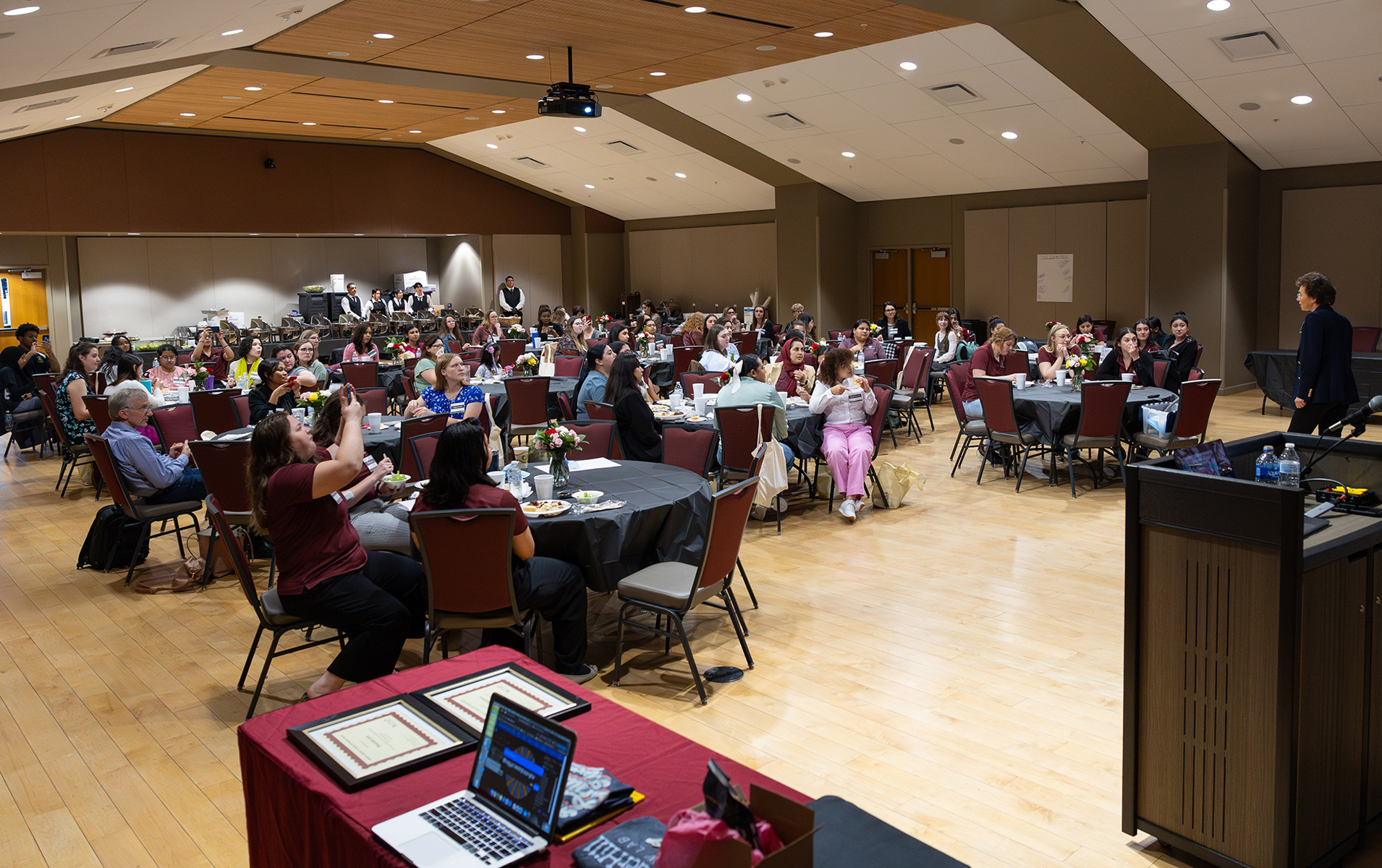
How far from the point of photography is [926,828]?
3303 millimetres

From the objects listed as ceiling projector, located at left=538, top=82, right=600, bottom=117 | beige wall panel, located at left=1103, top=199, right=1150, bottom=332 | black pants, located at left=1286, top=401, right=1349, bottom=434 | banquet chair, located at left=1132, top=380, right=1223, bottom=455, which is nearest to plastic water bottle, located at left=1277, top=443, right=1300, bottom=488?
black pants, located at left=1286, top=401, right=1349, bottom=434

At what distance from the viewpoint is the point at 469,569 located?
4.07 meters

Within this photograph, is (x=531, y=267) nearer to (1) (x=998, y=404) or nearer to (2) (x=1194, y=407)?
(1) (x=998, y=404)

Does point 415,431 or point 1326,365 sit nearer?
point 1326,365

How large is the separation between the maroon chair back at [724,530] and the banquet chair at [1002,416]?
4.11 m

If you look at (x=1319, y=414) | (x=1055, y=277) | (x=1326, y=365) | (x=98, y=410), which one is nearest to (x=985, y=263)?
(x=1055, y=277)

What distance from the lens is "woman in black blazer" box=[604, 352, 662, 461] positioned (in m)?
6.78

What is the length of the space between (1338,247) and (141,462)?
553 inches

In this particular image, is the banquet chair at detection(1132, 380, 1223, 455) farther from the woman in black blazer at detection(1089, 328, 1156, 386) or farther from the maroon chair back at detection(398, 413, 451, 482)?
the maroon chair back at detection(398, 413, 451, 482)

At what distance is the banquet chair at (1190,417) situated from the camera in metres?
7.61

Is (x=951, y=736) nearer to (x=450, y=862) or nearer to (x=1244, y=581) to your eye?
(x=1244, y=581)

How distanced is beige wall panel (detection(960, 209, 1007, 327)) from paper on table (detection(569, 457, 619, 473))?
1250cm

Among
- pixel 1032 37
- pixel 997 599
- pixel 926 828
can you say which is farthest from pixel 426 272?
pixel 926 828

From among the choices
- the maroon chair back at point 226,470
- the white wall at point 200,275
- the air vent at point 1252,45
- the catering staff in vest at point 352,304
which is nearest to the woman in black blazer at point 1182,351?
the air vent at point 1252,45
